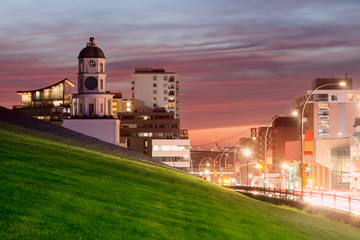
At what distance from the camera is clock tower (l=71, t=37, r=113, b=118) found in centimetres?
8338

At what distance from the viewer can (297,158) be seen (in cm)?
17912

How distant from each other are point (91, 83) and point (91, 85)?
0.35m

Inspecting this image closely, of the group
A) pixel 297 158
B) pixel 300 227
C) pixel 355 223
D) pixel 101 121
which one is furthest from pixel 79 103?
pixel 297 158

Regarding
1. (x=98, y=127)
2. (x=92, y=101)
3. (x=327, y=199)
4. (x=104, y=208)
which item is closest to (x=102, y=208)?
(x=104, y=208)

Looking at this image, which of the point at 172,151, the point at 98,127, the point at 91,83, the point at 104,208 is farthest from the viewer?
the point at 172,151

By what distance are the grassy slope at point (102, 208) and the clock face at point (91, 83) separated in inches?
2216

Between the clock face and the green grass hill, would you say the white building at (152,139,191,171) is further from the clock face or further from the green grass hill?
the green grass hill

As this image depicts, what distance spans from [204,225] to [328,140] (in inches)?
5802

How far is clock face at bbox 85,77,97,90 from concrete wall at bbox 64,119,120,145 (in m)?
5.15

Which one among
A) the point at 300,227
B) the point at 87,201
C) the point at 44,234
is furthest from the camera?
the point at 300,227

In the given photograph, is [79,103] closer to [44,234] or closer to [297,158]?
[44,234]

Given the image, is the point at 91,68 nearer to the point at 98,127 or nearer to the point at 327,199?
the point at 98,127

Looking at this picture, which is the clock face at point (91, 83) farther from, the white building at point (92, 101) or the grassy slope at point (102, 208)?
the grassy slope at point (102, 208)

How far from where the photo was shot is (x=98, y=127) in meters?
84.0
